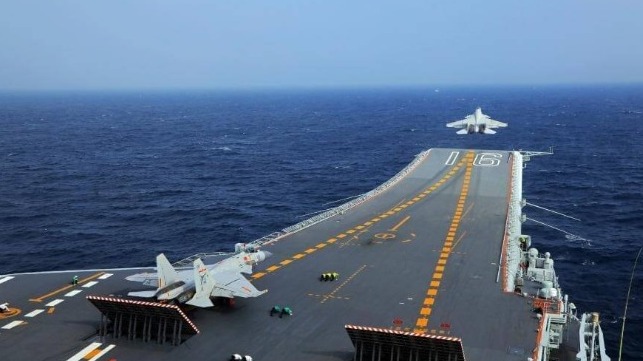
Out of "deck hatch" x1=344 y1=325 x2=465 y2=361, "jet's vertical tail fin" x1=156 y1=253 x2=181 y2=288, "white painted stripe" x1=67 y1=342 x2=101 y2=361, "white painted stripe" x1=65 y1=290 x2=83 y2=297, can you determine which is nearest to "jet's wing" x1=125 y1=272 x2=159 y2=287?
"jet's vertical tail fin" x1=156 y1=253 x2=181 y2=288

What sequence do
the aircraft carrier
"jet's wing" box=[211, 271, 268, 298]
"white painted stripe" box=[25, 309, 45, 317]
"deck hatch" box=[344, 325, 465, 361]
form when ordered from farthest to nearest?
"white painted stripe" box=[25, 309, 45, 317]
"jet's wing" box=[211, 271, 268, 298]
the aircraft carrier
"deck hatch" box=[344, 325, 465, 361]

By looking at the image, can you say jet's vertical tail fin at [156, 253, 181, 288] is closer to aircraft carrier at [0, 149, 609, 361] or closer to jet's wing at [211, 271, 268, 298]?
aircraft carrier at [0, 149, 609, 361]

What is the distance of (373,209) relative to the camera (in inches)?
2746

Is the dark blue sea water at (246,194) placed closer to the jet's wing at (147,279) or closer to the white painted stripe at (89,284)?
the white painted stripe at (89,284)

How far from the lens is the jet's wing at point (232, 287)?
127ft

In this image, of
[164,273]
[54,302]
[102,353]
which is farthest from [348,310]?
[54,302]

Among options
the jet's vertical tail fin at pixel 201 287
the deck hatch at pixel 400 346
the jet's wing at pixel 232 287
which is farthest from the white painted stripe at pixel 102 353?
the deck hatch at pixel 400 346

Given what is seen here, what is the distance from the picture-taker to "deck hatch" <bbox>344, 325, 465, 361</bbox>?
97.3ft

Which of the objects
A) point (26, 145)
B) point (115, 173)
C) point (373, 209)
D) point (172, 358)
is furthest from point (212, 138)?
point (172, 358)

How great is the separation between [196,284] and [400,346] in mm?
14398

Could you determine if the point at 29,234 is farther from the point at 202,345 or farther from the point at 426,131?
the point at 426,131

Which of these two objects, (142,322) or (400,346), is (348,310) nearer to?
(400,346)

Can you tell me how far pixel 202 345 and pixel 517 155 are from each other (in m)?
76.7

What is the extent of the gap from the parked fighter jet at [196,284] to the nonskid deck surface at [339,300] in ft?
4.99
